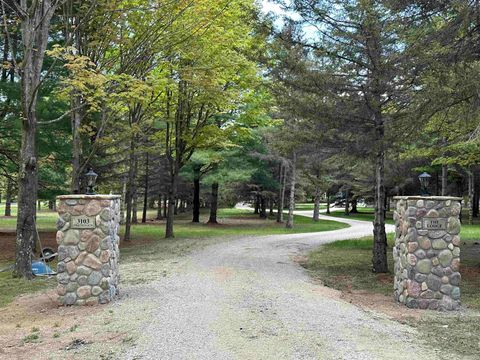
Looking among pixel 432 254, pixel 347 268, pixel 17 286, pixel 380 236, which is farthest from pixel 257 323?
pixel 347 268

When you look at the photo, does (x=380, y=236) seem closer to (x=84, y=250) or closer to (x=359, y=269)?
(x=359, y=269)

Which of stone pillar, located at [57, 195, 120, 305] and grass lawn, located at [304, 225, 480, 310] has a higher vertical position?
stone pillar, located at [57, 195, 120, 305]

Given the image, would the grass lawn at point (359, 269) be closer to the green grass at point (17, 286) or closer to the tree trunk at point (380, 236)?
the tree trunk at point (380, 236)

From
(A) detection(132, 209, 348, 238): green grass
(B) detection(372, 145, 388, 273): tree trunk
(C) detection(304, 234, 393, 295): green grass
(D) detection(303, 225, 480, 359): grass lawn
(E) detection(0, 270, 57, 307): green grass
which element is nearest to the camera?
(D) detection(303, 225, 480, 359): grass lawn

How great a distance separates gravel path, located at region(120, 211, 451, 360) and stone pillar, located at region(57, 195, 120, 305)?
78cm

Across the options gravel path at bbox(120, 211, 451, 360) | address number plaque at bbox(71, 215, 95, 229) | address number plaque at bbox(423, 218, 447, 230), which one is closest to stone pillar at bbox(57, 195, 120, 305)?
address number plaque at bbox(71, 215, 95, 229)

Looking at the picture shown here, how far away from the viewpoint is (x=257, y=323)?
18.9ft

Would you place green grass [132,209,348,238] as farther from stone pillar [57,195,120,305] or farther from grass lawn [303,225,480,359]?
stone pillar [57,195,120,305]

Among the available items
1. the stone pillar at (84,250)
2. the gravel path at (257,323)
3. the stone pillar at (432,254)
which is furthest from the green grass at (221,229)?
the stone pillar at (432,254)

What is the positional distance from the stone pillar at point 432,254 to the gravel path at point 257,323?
39.2 inches

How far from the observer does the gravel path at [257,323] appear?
4715mm

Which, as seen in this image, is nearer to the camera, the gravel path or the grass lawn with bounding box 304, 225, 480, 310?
the gravel path

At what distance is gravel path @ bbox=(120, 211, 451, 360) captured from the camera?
4715mm

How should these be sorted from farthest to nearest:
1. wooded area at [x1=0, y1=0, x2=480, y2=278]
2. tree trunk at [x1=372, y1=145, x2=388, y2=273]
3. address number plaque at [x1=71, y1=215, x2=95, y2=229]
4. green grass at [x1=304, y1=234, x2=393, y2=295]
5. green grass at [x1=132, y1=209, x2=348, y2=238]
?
green grass at [x1=132, y1=209, x2=348, y2=238] < tree trunk at [x1=372, y1=145, x2=388, y2=273] < green grass at [x1=304, y1=234, x2=393, y2=295] < wooded area at [x1=0, y1=0, x2=480, y2=278] < address number plaque at [x1=71, y1=215, x2=95, y2=229]
